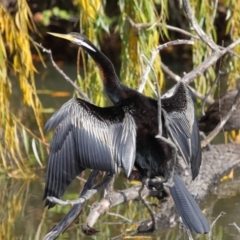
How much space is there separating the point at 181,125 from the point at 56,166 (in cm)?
75

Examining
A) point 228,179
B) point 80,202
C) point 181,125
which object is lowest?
point 228,179

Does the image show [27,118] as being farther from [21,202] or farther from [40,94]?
[21,202]

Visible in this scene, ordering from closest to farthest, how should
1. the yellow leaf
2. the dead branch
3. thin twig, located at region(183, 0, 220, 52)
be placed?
the dead branch
thin twig, located at region(183, 0, 220, 52)
the yellow leaf

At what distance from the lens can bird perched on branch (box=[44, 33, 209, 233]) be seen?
14.7 ft

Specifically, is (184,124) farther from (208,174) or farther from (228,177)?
(228,177)

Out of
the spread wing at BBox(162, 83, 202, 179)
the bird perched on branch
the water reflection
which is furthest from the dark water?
the bird perched on branch

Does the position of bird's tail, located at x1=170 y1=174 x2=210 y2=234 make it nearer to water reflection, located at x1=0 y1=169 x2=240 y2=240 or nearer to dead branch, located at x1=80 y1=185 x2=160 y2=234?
dead branch, located at x1=80 y1=185 x2=160 y2=234

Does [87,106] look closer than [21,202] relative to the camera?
Yes

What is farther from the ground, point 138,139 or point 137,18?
point 137,18

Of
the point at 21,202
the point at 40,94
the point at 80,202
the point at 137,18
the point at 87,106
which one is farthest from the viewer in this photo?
the point at 40,94

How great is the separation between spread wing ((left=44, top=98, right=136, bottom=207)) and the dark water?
1069 millimetres

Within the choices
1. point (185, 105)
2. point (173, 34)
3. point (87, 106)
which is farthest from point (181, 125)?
point (173, 34)

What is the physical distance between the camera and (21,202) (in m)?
6.42

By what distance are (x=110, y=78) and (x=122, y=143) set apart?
0.61 m
